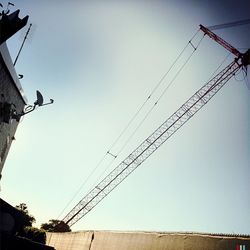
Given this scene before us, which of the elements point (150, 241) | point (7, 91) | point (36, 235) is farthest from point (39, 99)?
point (36, 235)

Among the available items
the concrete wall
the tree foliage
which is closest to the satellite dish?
the concrete wall

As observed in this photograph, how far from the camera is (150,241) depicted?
12.1 m

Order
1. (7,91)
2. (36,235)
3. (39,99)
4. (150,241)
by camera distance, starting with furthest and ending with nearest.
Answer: (36,235) < (39,99) < (7,91) < (150,241)

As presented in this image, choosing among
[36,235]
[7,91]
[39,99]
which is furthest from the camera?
[36,235]

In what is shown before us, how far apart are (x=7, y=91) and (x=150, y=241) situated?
9.95 metres

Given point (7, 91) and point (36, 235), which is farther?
point (36, 235)

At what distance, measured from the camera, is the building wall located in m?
12.5

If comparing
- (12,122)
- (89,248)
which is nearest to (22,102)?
(12,122)

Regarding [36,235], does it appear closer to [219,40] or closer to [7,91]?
[7,91]

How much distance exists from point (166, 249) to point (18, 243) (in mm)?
5624

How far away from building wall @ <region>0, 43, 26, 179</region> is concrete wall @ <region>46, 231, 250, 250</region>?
7.01 meters

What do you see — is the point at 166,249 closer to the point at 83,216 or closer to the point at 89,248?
the point at 89,248

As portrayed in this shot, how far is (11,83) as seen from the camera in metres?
14.5

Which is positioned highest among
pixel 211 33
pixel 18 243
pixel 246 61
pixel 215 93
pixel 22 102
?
pixel 211 33
